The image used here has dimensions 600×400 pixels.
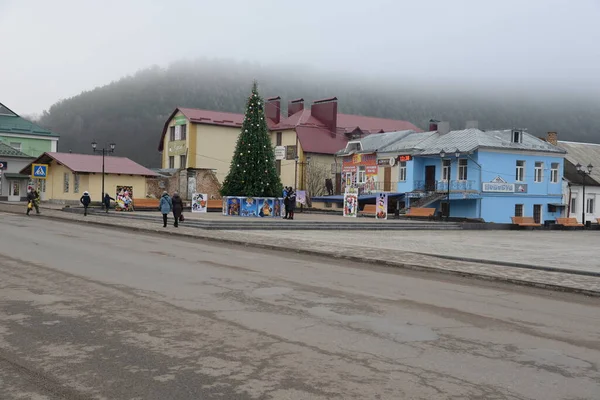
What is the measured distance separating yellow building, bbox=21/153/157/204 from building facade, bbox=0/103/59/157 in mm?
21006

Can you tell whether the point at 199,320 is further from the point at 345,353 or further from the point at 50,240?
the point at 50,240

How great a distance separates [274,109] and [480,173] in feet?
96.5

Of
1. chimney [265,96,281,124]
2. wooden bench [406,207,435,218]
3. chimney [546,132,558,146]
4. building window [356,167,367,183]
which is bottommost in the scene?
wooden bench [406,207,435,218]

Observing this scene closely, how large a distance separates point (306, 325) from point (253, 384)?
2.39 metres

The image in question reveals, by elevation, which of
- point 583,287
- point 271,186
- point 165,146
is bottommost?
point 583,287

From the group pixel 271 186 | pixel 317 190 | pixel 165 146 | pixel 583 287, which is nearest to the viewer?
pixel 583 287

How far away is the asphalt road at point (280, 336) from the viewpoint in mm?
5016

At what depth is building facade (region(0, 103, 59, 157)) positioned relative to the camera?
7481 cm

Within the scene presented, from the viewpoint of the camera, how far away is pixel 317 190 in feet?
206

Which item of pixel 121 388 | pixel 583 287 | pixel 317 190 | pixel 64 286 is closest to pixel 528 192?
pixel 317 190

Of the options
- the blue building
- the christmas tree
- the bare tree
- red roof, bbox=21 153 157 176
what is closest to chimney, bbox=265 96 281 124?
the bare tree

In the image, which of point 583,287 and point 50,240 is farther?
point 50,240

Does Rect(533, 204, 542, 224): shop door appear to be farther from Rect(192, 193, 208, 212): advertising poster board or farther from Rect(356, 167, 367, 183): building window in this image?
Rect(192, 193, 208, 212): advertising poster board

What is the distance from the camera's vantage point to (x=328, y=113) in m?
66.0
